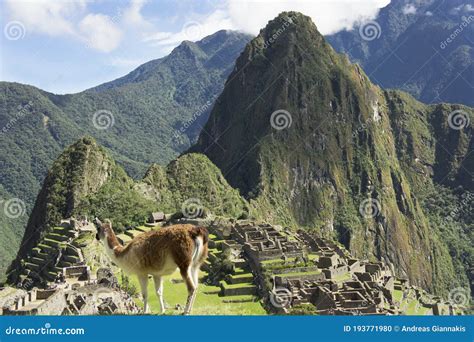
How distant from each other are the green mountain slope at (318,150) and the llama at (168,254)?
302 ft

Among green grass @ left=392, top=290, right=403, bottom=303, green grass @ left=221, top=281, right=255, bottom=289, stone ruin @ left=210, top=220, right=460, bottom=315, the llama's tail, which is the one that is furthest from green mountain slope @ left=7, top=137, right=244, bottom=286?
the llama's tail

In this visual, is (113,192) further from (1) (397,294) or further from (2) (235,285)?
(1) (397,294)

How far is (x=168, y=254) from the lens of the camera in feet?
25.7

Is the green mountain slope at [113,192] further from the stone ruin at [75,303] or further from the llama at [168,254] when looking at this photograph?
the llama at [168,254]

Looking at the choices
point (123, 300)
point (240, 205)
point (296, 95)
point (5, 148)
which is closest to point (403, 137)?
point (296, 95)

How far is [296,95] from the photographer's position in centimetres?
11762

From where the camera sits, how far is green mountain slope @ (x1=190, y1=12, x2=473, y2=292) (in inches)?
4348

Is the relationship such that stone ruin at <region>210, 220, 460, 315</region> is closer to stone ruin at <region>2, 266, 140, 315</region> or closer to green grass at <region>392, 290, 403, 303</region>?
green grass at <region>392, 290, 403, 303</region>

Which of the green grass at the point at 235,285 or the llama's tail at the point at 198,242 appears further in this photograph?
the green grass at the point at 235,285

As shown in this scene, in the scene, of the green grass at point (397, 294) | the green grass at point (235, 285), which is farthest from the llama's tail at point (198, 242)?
the green grass at point (397, 294)

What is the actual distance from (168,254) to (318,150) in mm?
111850

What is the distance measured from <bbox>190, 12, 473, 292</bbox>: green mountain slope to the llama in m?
92.2

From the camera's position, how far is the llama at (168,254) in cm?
778

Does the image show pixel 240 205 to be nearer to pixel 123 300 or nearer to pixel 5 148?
pixel 123 300
